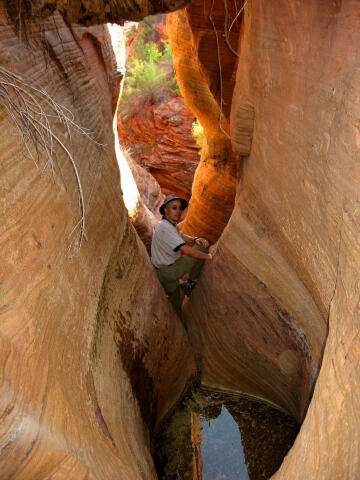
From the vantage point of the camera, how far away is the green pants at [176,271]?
13.6 ft

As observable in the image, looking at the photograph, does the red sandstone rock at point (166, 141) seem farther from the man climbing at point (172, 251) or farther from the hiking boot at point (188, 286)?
the man climbing at point (172, 251)

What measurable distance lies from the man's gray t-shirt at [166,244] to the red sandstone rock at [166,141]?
25.8ft

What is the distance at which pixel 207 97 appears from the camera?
21.4 feet

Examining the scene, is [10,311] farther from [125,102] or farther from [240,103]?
[125,102]

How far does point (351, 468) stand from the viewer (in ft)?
4.04

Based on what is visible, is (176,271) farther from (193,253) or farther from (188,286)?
(188,286)

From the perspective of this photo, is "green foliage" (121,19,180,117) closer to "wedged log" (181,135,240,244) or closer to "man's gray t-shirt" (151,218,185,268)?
"wedged log" (181,135,240,244)

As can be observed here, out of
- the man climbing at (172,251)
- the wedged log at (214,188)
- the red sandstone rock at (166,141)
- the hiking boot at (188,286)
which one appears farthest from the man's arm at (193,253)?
the red sandstone rock at (166,141)

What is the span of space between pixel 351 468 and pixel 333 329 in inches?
23.9

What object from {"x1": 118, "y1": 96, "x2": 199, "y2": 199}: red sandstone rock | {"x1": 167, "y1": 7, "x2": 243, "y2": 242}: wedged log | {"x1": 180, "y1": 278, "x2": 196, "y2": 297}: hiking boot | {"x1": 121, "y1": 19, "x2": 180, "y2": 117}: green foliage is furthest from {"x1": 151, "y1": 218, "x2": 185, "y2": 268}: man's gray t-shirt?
{"x1": 121, "y1": 19, "x2": 180, "y2": 117}: green foliage

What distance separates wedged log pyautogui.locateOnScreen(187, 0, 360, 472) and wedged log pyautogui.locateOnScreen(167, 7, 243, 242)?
4.97 feet

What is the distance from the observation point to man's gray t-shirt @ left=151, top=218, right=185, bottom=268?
3951 mm

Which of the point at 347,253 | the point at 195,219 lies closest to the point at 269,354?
the point at 347,253

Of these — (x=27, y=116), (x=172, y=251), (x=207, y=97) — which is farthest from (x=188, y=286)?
(x=207, y=97)
